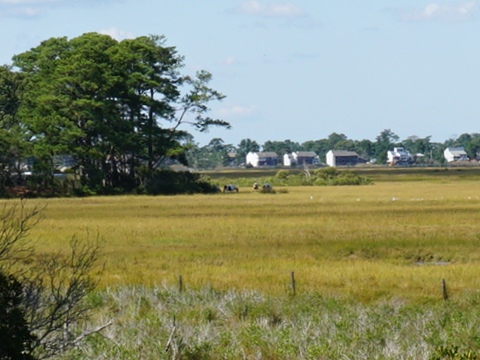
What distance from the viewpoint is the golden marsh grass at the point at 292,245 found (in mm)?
28078

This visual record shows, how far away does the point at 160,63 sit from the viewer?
292 feet

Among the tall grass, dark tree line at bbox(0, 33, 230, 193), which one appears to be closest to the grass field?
the tall grass

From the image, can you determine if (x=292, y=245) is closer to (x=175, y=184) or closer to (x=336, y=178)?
(x=175, y=184)

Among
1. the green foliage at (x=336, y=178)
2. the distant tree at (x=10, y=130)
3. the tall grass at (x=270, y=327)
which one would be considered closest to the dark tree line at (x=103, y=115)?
the distant tree at (x=10, y=130)

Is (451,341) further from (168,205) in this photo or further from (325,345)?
(168,205)

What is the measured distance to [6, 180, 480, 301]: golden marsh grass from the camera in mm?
28078

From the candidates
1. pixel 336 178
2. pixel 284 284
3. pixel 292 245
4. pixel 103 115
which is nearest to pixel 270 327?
pixel 284 284

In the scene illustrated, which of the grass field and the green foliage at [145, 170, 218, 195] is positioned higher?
the green foliage at [145, 170, 218, 195]

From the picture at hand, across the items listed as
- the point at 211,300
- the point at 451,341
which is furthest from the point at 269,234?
the point at 451,341

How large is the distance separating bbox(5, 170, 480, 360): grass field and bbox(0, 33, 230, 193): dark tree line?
29.9m

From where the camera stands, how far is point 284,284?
27344 mm

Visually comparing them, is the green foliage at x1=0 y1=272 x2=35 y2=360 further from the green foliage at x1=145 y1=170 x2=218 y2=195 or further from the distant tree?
the green foliage at x1=145 y1=170 x2=218 y2=195

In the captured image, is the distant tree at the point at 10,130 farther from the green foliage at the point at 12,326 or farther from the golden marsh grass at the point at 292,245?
the green foliage at the point at 12,326

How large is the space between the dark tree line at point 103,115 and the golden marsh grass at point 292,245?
22.4 m
